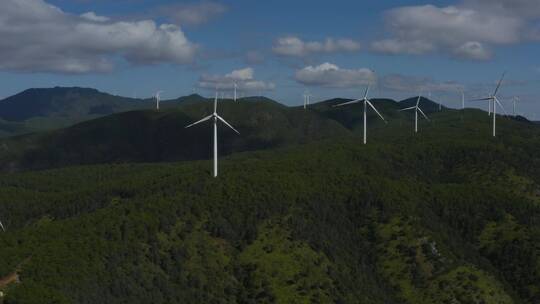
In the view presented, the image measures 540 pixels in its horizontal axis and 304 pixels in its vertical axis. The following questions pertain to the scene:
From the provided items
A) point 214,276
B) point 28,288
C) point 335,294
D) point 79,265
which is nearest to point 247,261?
point 214,276

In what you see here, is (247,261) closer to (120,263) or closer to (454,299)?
(120,263)

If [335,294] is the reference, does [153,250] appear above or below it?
above

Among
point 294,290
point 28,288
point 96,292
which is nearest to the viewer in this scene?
point 28,288

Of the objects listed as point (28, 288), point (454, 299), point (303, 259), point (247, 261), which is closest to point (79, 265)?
point (28, 288)

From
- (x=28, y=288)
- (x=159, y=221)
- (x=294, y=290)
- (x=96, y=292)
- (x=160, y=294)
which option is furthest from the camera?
(x=159, y=221)

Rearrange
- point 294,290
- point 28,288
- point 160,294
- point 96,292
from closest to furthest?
point 28,288
point 96,292
point 160,294
point 294,290

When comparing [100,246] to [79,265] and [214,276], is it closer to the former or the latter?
[79,265]

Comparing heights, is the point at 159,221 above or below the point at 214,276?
above

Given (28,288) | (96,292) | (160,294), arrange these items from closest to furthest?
(28,288), (96,292), (160,294)

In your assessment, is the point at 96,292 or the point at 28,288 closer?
the point at 28,288
